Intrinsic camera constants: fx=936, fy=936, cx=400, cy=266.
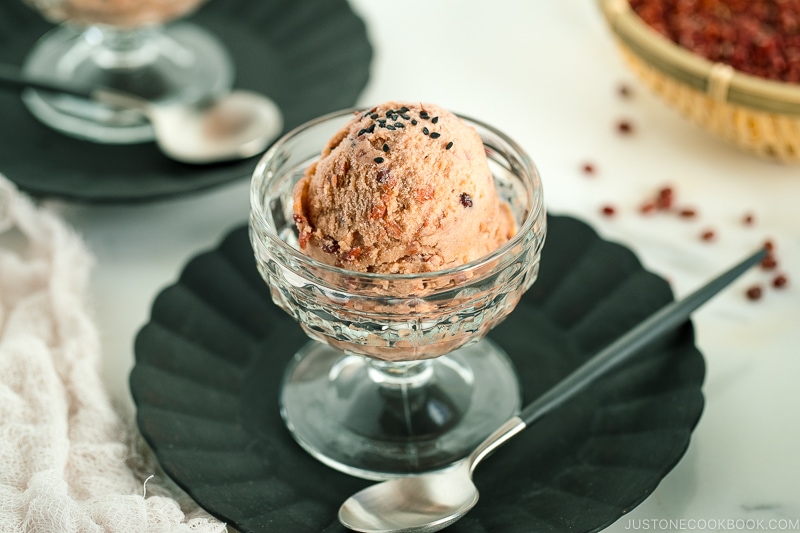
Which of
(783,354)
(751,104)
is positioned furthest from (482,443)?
(751,104)

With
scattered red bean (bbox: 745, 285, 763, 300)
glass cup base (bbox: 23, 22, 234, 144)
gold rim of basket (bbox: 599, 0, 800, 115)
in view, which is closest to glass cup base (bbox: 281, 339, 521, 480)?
scattered red bean (bbox: 745, 285, 763, 300)

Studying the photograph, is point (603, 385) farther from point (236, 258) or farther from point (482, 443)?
point (236, 258)

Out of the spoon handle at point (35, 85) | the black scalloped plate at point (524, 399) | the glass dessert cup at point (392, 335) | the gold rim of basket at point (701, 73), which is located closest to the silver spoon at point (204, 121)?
the spoon handle at point (35, 85)

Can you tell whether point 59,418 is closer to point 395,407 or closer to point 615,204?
point 395,407

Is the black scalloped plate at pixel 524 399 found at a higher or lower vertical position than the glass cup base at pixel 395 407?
higher

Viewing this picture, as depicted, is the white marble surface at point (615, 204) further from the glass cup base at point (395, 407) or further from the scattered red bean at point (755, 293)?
the glass cup base at point (395, 407)

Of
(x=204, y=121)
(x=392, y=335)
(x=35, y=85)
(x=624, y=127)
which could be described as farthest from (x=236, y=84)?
(x=392, y=335)
